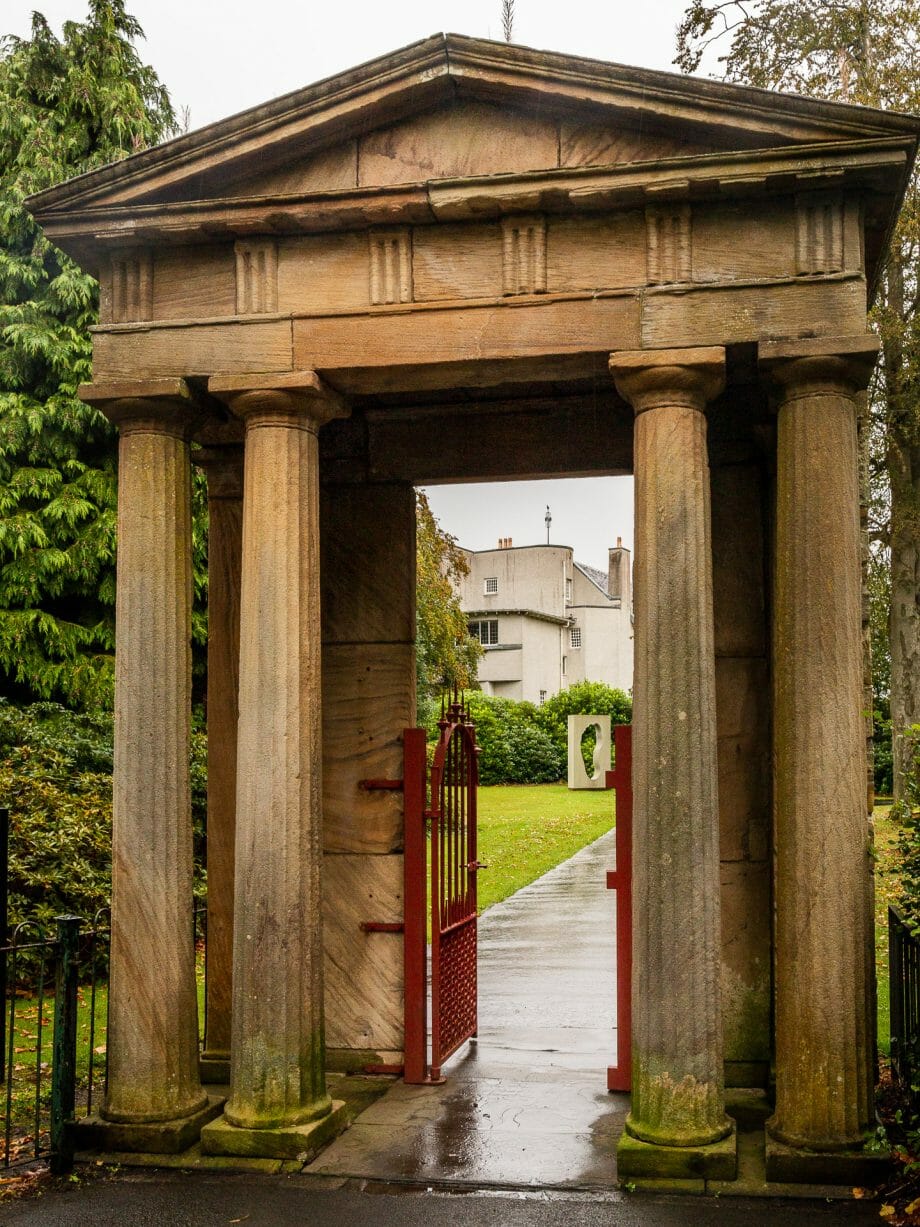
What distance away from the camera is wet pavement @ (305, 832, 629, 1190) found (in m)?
6.71

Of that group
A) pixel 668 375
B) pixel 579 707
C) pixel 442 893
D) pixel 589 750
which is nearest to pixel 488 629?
pixel 579 707

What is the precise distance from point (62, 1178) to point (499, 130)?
6.25m

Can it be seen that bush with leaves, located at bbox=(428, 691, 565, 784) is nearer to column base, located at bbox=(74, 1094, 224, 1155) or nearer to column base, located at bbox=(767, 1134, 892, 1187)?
column base, located at bbox=(74, 1094, 224, 1155)

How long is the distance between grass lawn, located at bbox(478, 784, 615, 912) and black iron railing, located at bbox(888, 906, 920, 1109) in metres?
9.24

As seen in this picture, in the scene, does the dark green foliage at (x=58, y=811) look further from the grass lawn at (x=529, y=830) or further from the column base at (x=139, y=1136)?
the grass lawn at (x=529, y=830)

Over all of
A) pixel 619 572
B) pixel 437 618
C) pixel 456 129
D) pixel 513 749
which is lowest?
pixel 513 749

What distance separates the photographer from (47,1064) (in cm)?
955

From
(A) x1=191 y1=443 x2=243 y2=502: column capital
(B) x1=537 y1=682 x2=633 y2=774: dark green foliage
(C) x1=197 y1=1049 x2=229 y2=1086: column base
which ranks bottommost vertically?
(C) x1=197 y1=1049 x2=229 y2=1086: column base

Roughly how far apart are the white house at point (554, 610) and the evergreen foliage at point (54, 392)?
3507 cm

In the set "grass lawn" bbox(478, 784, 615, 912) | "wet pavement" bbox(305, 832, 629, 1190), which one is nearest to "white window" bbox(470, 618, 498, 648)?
"grass lawn" bbox(478, 784, 615, 912)

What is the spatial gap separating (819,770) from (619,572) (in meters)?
50.1

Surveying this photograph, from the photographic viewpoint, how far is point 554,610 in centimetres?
5606

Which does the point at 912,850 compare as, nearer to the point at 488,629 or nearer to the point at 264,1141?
the point at 264,1141

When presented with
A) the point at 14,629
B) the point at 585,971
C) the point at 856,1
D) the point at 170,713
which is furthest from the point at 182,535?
the point at 856,1
